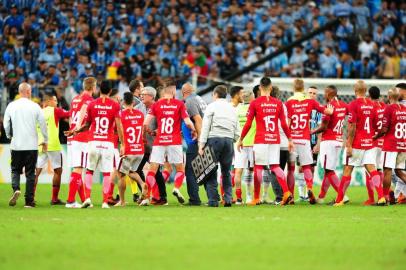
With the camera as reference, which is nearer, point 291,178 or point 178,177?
point 178,177

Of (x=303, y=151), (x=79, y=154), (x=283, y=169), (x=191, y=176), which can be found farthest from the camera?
(x=283, y=169)

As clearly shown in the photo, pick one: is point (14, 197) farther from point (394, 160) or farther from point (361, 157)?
point (394, 160)

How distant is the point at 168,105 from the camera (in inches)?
804

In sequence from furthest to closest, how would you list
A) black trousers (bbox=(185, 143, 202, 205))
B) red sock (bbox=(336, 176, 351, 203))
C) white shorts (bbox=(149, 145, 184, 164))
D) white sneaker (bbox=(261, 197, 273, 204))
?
1. white sneaker (bbox=(261, 197, 273, 204))
2. black trousers (bbox=(185, 143, 202, 205))
3. red sock (bbox=(336, 176, 351, 203))
4. white shorts (bbox=(149, 145, 184, 164))

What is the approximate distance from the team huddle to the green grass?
4.12 feet

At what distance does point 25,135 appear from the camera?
65.1 ft

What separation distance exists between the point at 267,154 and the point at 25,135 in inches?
183

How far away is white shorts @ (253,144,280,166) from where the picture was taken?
2038 centimetres

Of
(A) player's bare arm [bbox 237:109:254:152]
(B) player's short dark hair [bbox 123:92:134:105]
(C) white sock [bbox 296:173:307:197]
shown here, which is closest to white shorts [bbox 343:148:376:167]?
(A) player's bare arm [bbox 237:109:254:152]

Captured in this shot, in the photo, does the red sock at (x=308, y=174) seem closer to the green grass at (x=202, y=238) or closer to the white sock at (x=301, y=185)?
the white sock at (x=301, y=185)

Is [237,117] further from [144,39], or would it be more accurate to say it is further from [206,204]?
[144,39]

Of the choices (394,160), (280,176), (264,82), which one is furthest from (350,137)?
(264,82)

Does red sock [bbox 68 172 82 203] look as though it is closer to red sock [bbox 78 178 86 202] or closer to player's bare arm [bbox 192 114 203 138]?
red sock [bbox 78 178 86 202]

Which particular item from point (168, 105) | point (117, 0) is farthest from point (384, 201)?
point (117, 0)
